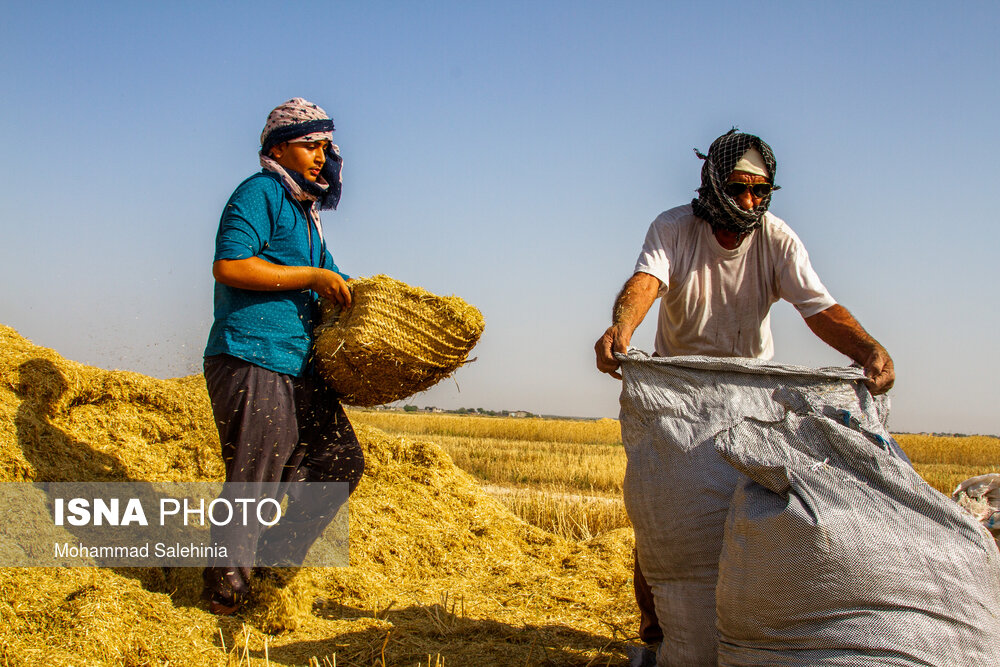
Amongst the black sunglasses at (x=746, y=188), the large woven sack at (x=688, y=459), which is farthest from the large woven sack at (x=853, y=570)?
the black sunglasses at (x=746, y=188)

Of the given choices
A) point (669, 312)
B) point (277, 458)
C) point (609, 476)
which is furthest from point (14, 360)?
point (609, 476)

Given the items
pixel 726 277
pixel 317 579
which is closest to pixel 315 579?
pixel 317 579

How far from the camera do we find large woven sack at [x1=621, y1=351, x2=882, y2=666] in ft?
7.49

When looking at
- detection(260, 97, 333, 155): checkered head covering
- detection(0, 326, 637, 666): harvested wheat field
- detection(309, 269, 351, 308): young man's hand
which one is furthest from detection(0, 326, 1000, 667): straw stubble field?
detection(260, 97, 333, 155): checkered head covering

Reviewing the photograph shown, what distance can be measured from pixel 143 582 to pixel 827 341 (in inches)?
115

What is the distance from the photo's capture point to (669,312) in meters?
3.15

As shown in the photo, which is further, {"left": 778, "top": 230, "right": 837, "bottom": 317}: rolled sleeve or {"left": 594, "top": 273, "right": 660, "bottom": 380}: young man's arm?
{"left": 778, "top": 230, "right": 837, "bottom": 317}: rolled sleeve

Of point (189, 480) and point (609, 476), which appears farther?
point (609, 476)

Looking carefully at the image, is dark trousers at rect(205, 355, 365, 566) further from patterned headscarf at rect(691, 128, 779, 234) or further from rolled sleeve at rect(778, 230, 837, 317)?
rolled sleeve at rect(778, 230, 837, 317)

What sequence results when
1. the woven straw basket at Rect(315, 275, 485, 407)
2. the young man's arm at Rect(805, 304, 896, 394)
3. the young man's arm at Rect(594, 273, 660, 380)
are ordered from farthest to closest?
the woven straw basket at Rect(315, 275, 485, 407), the young man's arm at Rect(594, 273, 660, 380), the young man's arm at Rect(805, 304, 896, 394)

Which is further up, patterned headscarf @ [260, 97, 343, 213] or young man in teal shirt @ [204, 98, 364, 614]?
patterned headscarf @ [260, 97, 343, 213]

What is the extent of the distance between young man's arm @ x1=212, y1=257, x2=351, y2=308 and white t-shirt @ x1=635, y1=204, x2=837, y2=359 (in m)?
1.19

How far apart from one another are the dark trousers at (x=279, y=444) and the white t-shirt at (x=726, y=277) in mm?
1474

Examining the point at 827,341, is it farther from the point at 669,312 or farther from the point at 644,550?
the point at 644,550
